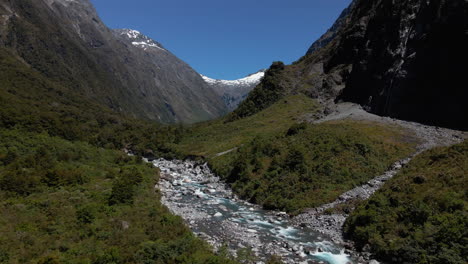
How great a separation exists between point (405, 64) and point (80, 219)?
287 feet

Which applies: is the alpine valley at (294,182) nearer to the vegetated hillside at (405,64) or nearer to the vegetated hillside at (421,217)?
the vegetated hillside at (421,217)

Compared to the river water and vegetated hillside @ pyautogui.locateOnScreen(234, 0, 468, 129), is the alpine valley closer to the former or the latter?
the river water

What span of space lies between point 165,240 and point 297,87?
117 metres

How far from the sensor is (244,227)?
1258 inches

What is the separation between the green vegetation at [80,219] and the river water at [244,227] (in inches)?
147

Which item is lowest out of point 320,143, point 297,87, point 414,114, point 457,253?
point 457,253

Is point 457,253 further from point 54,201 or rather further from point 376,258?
point 54,201

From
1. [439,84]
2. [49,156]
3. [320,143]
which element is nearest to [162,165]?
[49,156]

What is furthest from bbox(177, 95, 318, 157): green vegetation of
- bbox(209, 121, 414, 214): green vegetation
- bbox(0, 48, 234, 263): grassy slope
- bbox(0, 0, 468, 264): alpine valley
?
bbox(0, 48, 234, 263): grassy slope

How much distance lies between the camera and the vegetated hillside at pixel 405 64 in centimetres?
7112

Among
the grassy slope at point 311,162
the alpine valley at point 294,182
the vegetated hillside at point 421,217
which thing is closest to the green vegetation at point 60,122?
the alpine valley at point 294,182

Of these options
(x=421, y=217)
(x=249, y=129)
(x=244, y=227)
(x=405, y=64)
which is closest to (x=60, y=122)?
(x=249, y=129)

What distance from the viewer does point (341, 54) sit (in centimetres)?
12888

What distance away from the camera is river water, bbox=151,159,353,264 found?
84.3 ft
